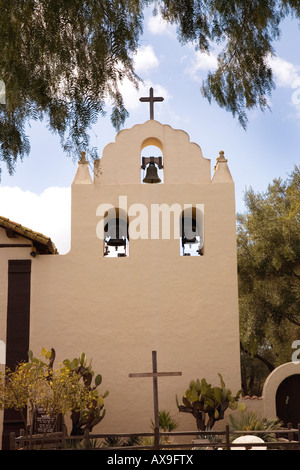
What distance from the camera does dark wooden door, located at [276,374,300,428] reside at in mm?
15109

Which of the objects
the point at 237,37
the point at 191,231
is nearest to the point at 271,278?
the point at 191,231

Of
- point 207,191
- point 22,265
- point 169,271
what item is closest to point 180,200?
point 207,191

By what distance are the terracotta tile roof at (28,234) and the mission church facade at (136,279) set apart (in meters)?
0.03

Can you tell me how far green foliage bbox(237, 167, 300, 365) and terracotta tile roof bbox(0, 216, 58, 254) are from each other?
8561 mm

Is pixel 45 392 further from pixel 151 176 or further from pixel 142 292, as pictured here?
pixel 151 176

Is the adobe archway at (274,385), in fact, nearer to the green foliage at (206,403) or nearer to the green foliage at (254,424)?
the green foliage at (254,424)

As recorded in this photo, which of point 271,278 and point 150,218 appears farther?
point 271,278

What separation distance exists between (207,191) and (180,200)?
793 mm

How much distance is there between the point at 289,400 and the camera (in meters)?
15.2

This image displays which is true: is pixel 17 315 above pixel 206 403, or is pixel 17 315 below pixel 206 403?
above

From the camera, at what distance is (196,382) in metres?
14.4

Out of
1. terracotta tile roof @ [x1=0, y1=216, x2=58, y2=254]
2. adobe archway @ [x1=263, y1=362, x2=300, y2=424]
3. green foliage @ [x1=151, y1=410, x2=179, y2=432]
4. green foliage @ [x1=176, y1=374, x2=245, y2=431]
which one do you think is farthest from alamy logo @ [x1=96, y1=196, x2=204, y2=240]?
green foliage @ [x1=151, y1=410, x2=179, y2=432]

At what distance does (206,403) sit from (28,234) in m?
6.01

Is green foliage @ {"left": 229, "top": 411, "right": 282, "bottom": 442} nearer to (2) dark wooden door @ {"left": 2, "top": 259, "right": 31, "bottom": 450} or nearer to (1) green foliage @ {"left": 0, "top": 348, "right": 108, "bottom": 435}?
(1) green foliage @ {"left": 0, "top": 348, "right": 108, "bottom": 435}
